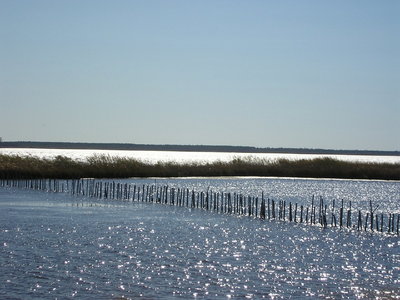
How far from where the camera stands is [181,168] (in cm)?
7325

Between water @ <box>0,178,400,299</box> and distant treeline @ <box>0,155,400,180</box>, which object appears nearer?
water @ <box>0,178,400,299</box>

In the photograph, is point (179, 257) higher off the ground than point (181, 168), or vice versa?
point (181, 168)

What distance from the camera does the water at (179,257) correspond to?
2070cm

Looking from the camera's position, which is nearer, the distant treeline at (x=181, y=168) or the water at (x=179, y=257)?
the water at (x=179, y=257)

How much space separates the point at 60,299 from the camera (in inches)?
740

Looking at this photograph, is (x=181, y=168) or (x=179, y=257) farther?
(x=181, y=168)

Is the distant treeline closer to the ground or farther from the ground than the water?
farther from the ground

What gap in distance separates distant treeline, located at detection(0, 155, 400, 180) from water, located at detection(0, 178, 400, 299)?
1977 centimetres

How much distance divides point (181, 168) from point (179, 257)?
1859 inches

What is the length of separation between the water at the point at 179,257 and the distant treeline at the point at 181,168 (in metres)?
19.8

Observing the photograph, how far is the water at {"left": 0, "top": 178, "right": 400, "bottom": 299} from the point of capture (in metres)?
20.7

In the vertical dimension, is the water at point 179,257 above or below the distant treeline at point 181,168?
below

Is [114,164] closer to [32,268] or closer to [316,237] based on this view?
[316,237]

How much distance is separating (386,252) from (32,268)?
45.5 feet
